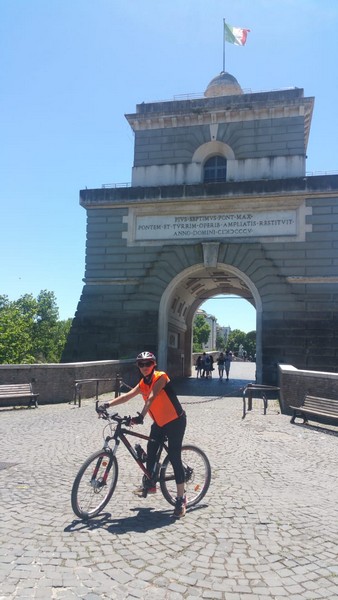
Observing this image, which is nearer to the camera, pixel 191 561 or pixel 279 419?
pixel 191 561

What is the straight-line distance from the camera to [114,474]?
211 inches

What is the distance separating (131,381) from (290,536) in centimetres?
1481

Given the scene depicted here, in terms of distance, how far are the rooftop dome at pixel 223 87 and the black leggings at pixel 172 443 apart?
24921 millimetres

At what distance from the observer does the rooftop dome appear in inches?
1049

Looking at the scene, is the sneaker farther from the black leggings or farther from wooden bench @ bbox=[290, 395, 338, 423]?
wooden bench @ bbox=[290, 395, 338, 423]

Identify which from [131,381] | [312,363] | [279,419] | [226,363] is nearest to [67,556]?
[279,419]

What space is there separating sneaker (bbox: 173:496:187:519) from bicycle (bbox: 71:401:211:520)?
14 cm

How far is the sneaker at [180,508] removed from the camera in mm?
5129

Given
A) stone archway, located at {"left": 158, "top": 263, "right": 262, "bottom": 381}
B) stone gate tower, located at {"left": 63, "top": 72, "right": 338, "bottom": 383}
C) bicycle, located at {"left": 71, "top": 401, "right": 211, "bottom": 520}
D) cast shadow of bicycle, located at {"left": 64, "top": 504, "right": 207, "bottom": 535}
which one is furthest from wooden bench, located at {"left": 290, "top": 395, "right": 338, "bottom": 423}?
stone archway, located at {"left": 158, "top": 263, "right": 262, "bottom": 381}

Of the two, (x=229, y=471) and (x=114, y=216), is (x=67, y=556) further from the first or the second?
(x=114, y=216)

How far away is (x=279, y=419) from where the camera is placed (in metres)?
11.9

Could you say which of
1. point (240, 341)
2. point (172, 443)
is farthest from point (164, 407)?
point (240, 341)

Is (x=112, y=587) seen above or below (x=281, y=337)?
below

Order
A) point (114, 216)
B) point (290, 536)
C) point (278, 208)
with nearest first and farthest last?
point (290, 536)
point (278, 208)
point (114, 216)
